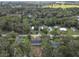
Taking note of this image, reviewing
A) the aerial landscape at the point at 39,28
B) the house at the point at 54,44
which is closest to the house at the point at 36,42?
the aerial landscape at the point at 39,28

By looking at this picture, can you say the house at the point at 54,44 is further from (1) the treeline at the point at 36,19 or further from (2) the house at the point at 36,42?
(1) the treeline at the point at 36,19

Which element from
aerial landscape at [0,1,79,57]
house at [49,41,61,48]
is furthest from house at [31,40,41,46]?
house at [49,41,61,48]

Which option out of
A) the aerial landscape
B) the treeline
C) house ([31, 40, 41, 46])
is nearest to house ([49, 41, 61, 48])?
the aerial landscape

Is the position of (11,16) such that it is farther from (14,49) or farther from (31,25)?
(14,49)

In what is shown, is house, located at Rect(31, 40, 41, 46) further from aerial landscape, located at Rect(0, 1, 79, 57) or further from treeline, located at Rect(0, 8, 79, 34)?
treeline, located at Rect(0, 8, 79, 34)

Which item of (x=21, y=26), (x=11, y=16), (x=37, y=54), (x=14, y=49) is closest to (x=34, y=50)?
(x=37, y=54)

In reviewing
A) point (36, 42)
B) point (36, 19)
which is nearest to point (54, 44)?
point (36, 42)

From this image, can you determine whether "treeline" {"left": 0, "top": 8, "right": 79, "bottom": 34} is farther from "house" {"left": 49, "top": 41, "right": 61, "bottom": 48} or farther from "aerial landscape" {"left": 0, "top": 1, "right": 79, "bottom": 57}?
"house" {"left": 49, "top": 41, "right": 61, "bottom": 48}

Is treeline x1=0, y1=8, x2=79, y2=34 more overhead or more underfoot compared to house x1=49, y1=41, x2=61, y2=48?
more overhead

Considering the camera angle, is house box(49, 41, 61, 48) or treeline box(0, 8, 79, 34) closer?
house box(49, 41, 61, 48)
